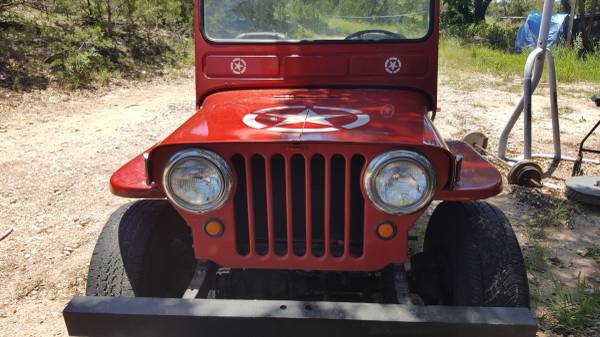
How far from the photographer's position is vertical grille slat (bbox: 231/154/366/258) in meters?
2.04

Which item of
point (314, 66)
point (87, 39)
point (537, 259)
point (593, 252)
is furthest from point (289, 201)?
point (87, 39)

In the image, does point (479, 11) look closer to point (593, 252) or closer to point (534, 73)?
point (534, 73)

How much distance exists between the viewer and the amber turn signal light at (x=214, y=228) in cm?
214

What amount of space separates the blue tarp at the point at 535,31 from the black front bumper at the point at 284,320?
50.6 feet

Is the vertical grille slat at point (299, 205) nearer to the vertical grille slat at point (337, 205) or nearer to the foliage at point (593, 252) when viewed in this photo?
the vertical grille slat at point (337, 205)

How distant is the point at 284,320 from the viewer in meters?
1.75

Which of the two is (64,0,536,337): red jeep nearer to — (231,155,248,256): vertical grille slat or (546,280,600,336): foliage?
(231,155,248,256): vertical grille slat

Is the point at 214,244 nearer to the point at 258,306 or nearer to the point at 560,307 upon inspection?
the point at 258,306

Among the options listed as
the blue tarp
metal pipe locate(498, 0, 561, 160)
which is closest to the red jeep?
metal pipe locate(498, 0, 561, 160)

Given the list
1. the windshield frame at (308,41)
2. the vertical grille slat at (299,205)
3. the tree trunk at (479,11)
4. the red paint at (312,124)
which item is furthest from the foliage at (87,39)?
the tree trunk at (479,11)

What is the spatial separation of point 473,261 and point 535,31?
16.6 metres

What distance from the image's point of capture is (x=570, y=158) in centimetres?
577

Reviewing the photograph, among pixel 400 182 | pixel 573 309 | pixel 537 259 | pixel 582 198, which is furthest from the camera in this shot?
pixel 582 198

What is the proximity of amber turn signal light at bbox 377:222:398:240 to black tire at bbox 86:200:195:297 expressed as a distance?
1.04 meters
